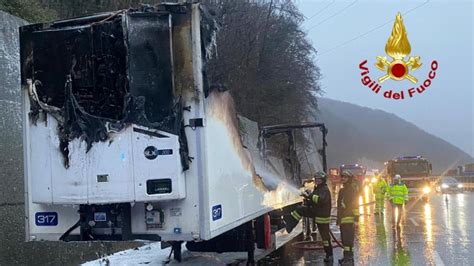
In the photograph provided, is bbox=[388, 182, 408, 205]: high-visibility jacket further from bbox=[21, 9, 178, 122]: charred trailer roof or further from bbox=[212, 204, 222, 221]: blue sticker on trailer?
bbox=[21, 9, 178, 122]: charred trailer roof

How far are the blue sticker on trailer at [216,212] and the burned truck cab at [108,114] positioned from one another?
0.39 metres

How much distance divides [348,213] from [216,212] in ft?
15.7

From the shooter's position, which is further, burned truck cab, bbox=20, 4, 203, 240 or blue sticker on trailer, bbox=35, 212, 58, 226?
blue sticker on trailer, bbox=35, 212, 58, 226

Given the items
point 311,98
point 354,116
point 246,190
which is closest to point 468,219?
point 246,190

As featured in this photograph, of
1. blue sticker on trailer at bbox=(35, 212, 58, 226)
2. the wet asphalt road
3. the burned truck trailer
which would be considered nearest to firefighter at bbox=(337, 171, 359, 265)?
the wet asphalt road

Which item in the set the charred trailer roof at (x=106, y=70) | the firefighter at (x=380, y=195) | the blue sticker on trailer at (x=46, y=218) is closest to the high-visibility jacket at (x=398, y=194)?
the firefighter at (x=380, y=195)

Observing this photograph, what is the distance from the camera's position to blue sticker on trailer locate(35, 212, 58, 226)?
6.18 meters

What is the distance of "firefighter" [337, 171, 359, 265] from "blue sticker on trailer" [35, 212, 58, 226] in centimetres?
544

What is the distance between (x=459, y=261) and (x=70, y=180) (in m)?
7.06

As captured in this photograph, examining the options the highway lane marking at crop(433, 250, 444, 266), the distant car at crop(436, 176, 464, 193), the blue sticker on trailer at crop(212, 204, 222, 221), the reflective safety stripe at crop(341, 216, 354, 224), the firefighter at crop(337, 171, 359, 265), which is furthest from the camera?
the distant car at crop(436, 176, 464, 193)

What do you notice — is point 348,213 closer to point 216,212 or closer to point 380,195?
point 216,212

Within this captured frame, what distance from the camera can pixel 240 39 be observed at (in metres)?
29.0

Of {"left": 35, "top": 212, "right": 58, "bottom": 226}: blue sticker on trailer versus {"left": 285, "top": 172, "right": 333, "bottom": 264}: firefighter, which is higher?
{"left": 35, "top": 212, "right": 58, "bottom": 226}: blue sticker on trailer

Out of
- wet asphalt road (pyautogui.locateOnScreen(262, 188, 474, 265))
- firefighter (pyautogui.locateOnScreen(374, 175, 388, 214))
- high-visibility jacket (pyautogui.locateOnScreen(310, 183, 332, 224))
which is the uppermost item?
high-visibility jacket (pyautogui.locateOnScreen(310, 183, 332, 224))
